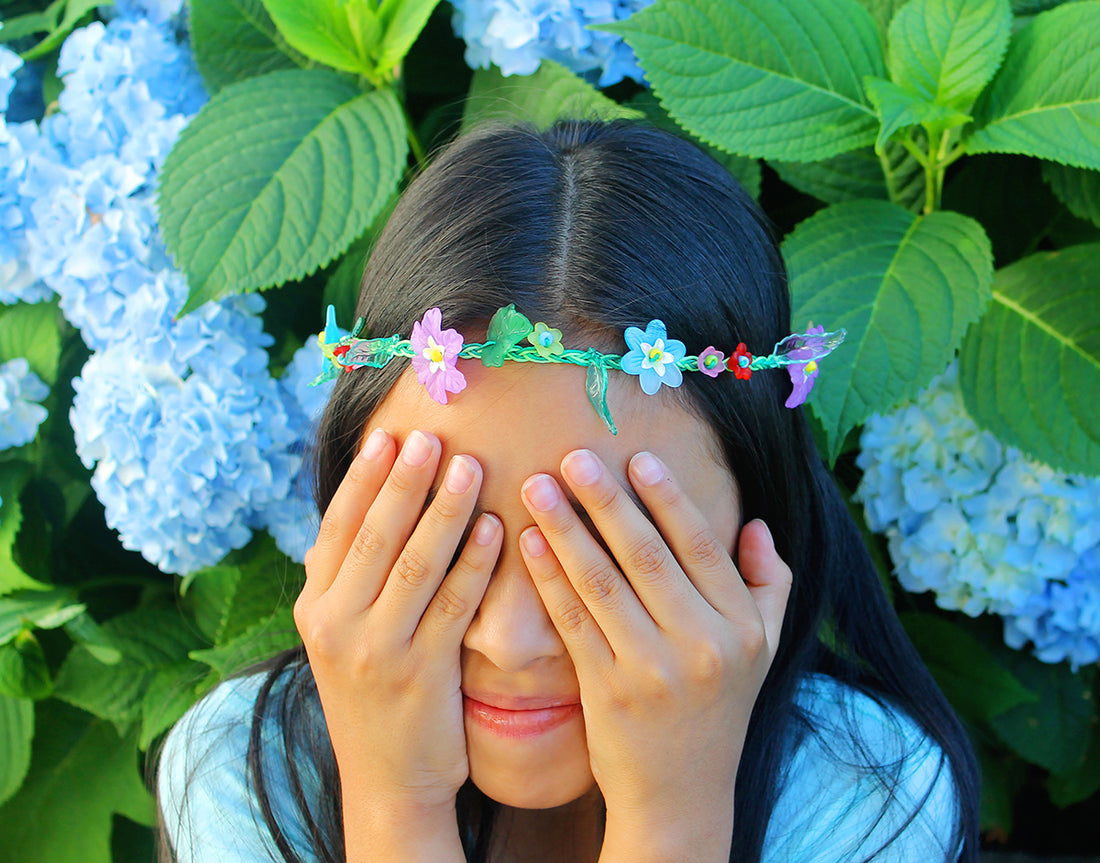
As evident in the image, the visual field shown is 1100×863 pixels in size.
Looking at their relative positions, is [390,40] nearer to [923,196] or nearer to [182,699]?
[923,196]

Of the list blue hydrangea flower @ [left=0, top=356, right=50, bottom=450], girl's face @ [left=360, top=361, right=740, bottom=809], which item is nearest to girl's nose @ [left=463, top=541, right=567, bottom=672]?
girl's face @ [left=360, top=361, right=740, bottom=809]

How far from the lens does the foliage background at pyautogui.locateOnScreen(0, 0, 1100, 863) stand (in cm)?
113

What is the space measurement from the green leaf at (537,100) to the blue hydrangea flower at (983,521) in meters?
0.58

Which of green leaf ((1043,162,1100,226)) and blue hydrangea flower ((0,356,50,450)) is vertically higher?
green leaf ((1043,162,1100,226))

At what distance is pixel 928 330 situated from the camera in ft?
3.55

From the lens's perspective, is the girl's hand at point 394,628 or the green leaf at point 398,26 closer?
the girl's hand at point 394,628

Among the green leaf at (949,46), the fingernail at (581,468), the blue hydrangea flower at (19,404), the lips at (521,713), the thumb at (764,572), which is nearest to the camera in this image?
the fingernail at (581,468)

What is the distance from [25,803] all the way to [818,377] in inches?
53.0

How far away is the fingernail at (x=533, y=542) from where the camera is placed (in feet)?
2.72

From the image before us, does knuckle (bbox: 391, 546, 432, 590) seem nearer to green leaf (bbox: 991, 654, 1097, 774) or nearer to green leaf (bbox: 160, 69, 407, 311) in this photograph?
green leaf (bbox: 160, 69, 407, 311)

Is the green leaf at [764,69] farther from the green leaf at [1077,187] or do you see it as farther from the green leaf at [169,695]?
the green leaf at [169,695]

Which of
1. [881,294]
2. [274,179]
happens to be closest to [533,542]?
[881,294]

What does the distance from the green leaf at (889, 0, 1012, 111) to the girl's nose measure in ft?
2.58

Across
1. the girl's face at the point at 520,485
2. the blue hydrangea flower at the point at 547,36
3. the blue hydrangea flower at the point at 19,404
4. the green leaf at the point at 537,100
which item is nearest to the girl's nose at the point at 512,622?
the girl's face at the point at 520,485
